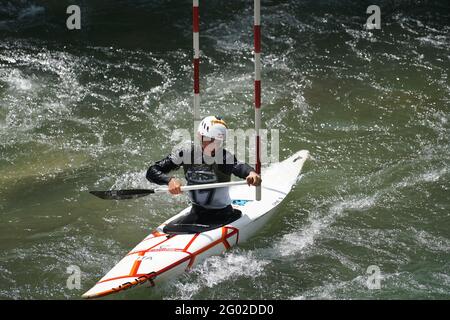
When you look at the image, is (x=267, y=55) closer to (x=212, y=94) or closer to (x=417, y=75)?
(x=212, y=94)

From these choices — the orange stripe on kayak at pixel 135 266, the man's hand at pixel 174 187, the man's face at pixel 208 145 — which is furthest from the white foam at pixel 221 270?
the man's face at pixel 208 145

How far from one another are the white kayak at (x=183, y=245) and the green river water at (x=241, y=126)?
5.4 inches

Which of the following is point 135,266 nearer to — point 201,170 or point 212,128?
point 201,170

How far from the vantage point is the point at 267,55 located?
1106 cm

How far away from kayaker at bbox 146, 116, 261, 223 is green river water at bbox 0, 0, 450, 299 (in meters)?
0.46

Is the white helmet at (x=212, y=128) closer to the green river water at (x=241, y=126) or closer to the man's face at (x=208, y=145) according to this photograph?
the man's face at (x=208, y=145)

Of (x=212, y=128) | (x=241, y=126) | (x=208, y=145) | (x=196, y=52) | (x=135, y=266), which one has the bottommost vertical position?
(x=135, y=266)

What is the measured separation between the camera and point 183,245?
6336 mm

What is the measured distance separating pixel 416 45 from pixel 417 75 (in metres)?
0.88

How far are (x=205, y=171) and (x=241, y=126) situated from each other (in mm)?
2923

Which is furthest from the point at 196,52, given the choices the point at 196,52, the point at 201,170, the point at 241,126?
the point at 241,126

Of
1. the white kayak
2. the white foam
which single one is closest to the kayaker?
the white kayak

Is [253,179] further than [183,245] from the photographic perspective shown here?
Yes
